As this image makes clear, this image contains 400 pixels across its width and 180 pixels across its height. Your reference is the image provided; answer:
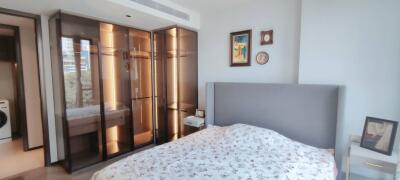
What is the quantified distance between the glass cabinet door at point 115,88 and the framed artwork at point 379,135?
3173 mm

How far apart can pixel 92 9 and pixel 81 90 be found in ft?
3.74

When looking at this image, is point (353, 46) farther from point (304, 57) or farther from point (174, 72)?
point (174, 72)

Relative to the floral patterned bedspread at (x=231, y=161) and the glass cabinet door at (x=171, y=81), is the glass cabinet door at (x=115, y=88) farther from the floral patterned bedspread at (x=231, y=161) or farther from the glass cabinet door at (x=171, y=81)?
the floral patterned bedspread at (x=231, y=161)

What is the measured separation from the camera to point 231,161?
177cm

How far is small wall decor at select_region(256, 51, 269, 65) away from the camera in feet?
8.80

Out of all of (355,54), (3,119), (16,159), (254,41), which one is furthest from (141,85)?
(355,54)

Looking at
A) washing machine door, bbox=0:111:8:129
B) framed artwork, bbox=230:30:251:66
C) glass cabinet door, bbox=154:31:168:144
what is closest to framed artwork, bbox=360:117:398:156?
framed artwork, bbox=230:30:251:66

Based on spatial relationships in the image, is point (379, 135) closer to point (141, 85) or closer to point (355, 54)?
point (355, 54)

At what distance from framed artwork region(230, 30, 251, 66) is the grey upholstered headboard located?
1.24 ft

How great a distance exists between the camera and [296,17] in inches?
95.5

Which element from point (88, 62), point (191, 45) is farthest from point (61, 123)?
point (191, 45)

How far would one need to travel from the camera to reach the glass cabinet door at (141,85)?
341 centimetres

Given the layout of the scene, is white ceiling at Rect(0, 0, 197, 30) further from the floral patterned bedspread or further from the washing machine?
the washing machine

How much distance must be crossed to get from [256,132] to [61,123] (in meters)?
2.59
